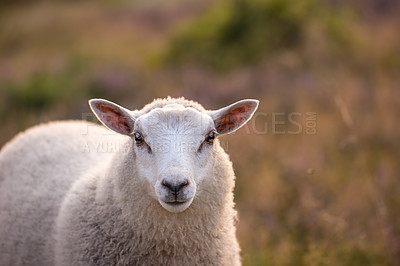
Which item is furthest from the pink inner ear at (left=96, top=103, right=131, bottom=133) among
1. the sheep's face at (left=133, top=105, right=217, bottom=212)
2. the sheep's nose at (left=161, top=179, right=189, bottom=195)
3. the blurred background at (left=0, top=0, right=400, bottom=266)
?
the blurred background at (left=0, top=0, right=400, bottom=266)

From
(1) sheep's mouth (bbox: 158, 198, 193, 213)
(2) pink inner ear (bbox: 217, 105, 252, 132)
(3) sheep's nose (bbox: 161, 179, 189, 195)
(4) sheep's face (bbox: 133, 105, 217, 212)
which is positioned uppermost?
(2) pink inner ear (bbox: 217, 105, 252, 132)

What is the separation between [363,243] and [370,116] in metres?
4.09

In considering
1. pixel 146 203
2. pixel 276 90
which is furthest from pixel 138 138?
pixel 276 90

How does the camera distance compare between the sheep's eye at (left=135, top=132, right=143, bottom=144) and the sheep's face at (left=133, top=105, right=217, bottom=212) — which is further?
the sheep's eye at (left=135, top=132, right=143, bottom=144)

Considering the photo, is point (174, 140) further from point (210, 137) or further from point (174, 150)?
point (210, 137)

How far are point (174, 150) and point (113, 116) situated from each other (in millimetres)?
695

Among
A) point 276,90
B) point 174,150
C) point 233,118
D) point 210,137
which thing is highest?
point 276,90

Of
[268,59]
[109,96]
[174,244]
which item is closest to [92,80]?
[109,96]

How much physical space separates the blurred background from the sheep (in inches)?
47.2

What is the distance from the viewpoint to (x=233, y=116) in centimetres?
348

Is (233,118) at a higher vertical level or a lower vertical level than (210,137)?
higher

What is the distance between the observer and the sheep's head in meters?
2.81

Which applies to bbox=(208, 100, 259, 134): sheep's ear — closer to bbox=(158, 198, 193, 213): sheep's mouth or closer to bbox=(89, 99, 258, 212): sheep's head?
bbox=(89, 99, 258, 212): sheep's head

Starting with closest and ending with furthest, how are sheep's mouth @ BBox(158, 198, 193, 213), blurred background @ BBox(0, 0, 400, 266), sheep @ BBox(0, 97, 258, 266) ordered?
sheep's mouth @ BBox(158, 198, 193, 213), sheep @ BBox(0, 97, 258, 266), blurred background @ BBox(0, 0, 400, 266)
